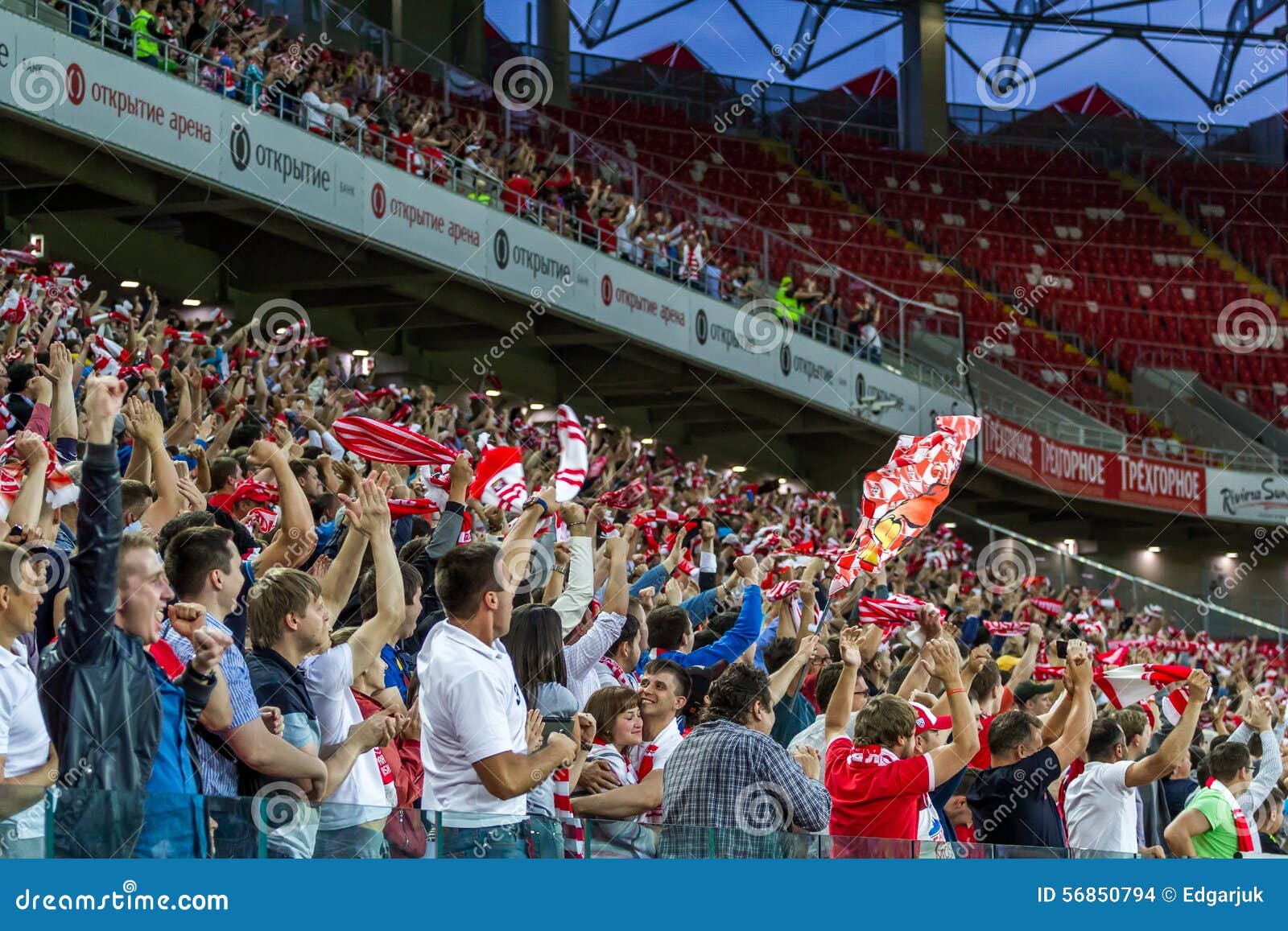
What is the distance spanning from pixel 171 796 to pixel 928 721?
110 inches

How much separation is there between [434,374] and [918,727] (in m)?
14.7

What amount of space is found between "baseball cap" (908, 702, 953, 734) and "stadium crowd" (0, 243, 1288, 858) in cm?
1

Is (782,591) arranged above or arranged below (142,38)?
below

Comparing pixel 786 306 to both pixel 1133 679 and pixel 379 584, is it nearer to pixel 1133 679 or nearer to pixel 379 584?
pixel 1133 679

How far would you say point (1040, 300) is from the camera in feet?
88.8

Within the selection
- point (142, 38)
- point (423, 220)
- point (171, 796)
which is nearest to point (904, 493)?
point (171, 796)

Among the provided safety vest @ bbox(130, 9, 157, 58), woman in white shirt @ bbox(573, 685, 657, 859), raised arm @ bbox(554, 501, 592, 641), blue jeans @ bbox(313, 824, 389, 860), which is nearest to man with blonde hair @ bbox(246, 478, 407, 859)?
blue jeans @ bbox(313, 824, 389, 860)

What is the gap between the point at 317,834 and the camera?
3.53 meters

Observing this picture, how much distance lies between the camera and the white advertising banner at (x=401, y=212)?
12102 mm

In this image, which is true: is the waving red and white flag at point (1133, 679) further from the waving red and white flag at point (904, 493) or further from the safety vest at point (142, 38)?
the safety vest at point (142, 38)

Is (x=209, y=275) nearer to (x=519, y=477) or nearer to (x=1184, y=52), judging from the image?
(x=519, y=477)

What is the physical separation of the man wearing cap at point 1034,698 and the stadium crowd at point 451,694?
0.06 ft

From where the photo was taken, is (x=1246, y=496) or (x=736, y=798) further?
(x=1246, y=496)

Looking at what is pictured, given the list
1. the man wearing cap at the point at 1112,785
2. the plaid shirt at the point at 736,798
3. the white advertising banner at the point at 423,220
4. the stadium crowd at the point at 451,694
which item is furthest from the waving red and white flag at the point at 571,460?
the white advertising banner at the point at 423,220
